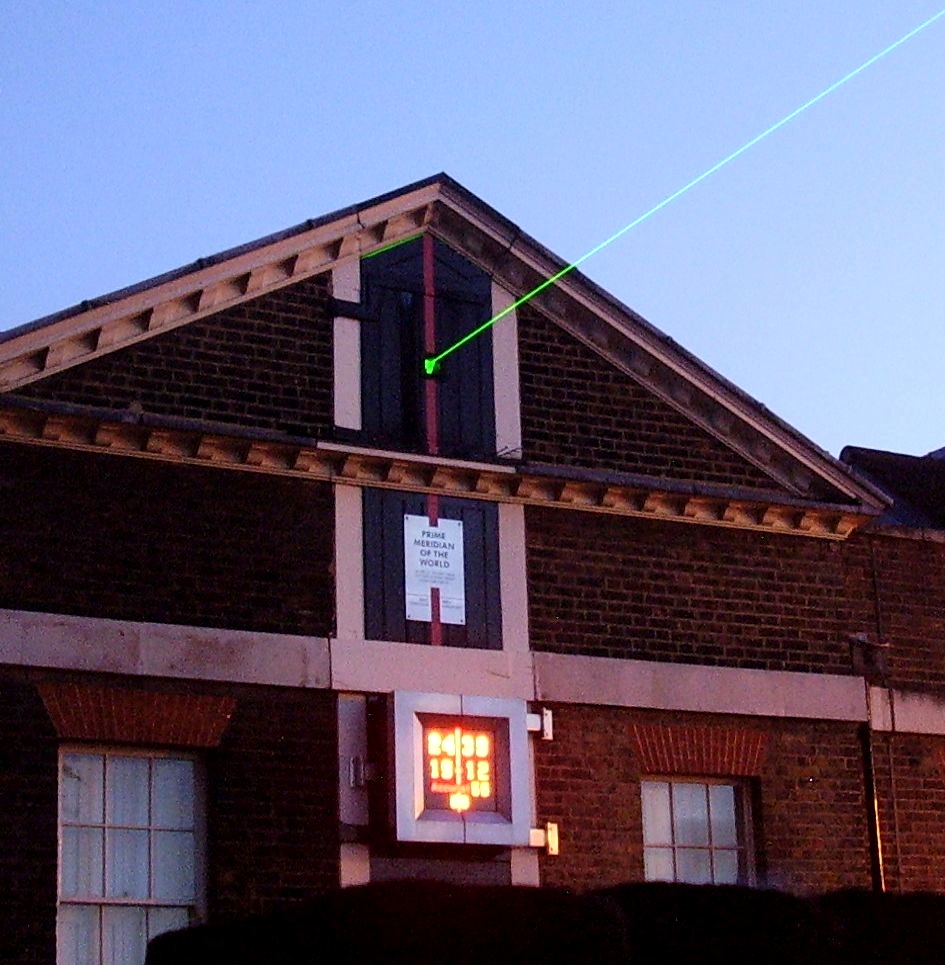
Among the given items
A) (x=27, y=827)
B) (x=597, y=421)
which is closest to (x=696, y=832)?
(x=597, y=421)

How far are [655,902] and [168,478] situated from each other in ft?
17.7

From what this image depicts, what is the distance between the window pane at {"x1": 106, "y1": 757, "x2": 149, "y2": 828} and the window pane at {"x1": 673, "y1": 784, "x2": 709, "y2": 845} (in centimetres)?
447

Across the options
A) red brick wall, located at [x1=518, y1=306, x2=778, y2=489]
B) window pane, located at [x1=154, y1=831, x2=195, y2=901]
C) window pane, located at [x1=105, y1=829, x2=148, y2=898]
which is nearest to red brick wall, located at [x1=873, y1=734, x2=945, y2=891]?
red brick wall, located at [x1=518, y1=306, x2=778, y2=489]

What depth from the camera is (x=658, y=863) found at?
16.9 m

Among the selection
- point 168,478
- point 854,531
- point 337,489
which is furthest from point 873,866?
point 168,478

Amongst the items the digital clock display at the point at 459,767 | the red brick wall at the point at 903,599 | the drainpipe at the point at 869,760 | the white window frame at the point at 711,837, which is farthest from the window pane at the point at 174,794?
the red brick wall at the point at 903,599

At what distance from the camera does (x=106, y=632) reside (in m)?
15.1

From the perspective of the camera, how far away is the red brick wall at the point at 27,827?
47.1ft

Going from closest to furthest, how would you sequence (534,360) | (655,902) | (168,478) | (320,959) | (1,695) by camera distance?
(320,959) → (655,902) → (1,695) → (168,478) → (534,360)

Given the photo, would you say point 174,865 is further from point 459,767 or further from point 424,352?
point 424,352

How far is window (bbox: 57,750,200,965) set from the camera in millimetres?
14805

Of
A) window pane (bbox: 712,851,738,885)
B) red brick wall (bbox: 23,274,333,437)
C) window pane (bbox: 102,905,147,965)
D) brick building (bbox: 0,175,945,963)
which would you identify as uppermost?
red brick wall (bbox: 23,274,333,437)

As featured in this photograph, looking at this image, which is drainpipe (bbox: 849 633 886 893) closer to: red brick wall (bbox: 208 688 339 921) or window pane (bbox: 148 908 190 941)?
red brick wall (bbox: 208 688 339 921)

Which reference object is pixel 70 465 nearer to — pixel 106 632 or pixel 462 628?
pixel 106 632
